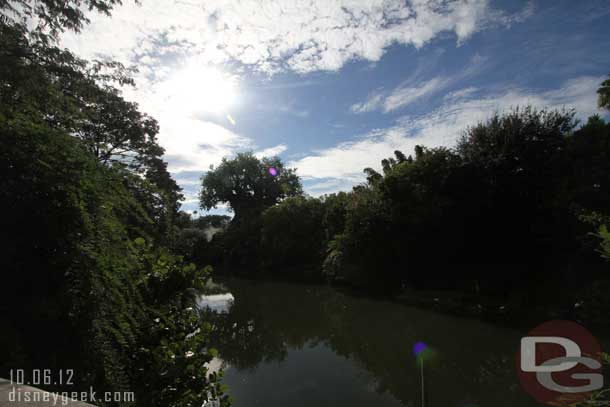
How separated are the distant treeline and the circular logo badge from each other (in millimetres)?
812

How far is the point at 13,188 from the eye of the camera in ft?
6.16

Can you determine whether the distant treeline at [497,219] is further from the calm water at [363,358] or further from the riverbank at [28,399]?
the riverbank at [28,399]

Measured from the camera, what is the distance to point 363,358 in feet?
24.7

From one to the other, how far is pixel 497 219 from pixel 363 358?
8.71 metres

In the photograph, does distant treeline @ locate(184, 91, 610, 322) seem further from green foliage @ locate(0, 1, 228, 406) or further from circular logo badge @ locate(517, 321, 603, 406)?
green foliage @ locate(0, 1, 228, 406)

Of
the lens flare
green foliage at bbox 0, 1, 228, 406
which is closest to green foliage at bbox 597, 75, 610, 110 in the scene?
the lens flare

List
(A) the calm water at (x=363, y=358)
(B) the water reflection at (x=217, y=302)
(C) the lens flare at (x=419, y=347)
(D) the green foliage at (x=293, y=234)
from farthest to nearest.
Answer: (D) the green foliage at (x=293, y=234)
(B) the water reflection at (x=217, y=302)
(C) the lens flare at (x=419, y=347)
(A) the calm water at (x=363, y=358)

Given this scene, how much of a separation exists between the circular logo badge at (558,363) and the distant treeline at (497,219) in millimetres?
812

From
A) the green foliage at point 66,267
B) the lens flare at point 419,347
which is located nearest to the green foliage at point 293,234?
the lens flare at point 419,347

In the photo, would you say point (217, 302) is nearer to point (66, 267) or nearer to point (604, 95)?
point (66, 267)

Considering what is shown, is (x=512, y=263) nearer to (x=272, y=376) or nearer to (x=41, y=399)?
(x=272, y=376)

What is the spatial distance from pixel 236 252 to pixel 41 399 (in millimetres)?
31112

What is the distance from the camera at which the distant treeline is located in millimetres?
10211

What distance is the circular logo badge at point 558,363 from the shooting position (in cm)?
533
